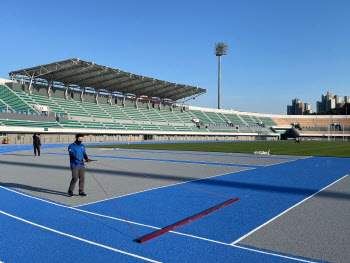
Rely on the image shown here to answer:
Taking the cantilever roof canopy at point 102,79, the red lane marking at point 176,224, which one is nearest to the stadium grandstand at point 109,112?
the cantilever roof canopy at point 102,79

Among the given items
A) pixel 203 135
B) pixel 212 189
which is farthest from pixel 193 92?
pixel 212 189

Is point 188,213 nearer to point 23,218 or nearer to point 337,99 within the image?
point 23,218

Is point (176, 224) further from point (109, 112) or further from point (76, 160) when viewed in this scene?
point (109, 112)

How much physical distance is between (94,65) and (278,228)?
5017cm

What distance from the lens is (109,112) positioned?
65.0 m

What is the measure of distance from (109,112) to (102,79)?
8.54 meters

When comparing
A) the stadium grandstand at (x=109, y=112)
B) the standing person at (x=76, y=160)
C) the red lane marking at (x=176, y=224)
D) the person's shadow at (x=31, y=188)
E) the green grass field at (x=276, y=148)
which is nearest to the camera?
the red lane marking at (x=176, y=224)

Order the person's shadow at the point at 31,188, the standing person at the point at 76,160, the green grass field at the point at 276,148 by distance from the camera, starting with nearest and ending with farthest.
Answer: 1. the standing person at the point at 76,160
2. the person's shadow at the point at 31,188
3. the green grass field at the point at 276,148

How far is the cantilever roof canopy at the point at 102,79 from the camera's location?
164 feet

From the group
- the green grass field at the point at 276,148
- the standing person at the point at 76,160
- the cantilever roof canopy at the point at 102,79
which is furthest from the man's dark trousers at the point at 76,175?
the cantilever roof canopy at the point at 102,79

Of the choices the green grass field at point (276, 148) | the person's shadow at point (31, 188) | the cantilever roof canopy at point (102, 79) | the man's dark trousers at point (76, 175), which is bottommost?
the green grass field at point (276, 148)

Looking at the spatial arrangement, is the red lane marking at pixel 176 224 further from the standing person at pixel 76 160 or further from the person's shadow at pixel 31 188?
the person's shadow at pixel 31 188

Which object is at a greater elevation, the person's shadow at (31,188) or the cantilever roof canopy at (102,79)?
the cantilever roof canopy at (102,79)

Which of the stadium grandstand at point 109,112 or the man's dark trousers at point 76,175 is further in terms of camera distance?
the stadium grandstand at point 109,112
